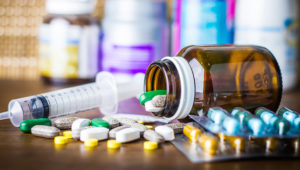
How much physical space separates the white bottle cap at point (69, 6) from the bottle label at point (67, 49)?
3 cm

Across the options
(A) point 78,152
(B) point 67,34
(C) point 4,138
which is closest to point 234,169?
(A) point 78,152

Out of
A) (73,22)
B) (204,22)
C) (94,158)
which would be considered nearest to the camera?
(94,158)

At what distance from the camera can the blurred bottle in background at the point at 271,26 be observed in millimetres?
947

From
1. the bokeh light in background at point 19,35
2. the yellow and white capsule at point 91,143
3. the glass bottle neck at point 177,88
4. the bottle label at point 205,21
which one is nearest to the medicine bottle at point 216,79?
the glass bottle neck at point 177,88

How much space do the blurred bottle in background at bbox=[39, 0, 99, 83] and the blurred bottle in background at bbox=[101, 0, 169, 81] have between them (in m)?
0.08

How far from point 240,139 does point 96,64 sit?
0.68 metres

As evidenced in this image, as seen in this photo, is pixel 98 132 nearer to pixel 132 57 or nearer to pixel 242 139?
pixel 242 139

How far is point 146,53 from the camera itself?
3.21 feet

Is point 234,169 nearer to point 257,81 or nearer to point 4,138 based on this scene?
point 257,81

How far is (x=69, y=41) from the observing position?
1039 mm

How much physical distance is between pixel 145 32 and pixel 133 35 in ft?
0.11

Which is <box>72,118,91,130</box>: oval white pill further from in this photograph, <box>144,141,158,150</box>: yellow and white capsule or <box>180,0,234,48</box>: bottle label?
<box>180,0,234,48</box>: bottle label

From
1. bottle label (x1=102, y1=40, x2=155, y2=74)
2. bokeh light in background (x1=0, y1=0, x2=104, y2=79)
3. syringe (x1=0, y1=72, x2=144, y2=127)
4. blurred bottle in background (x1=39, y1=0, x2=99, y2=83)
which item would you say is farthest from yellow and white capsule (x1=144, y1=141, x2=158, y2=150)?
bokeh light in background (x1=0, y1=0, x2=104, y2=79)

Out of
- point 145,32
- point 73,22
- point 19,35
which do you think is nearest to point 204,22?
point 145,32
